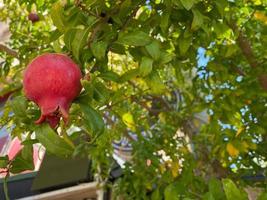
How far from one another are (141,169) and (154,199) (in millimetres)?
1066

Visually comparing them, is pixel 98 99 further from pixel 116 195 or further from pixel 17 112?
pixel 116 195

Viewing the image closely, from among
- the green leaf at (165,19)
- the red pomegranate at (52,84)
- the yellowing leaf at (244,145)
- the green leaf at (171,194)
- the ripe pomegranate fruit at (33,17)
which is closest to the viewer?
the red pomegranate at (52,84)

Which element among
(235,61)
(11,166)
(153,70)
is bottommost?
(11,166)

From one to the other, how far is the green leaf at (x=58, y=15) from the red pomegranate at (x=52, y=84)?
280mm

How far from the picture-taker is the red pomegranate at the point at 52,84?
1087mm

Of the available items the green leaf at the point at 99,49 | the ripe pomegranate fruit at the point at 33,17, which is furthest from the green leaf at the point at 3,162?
the ripe pomegranate fruit at the point at 33,17

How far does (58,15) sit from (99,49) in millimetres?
171

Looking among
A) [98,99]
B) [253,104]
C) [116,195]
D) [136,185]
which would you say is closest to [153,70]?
[98,99]

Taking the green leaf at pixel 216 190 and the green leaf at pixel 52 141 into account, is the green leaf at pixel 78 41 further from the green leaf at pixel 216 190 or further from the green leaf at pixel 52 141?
the green leaf at pixel 216 190

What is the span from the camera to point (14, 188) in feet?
16.1

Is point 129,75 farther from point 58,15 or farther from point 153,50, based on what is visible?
point 58,15

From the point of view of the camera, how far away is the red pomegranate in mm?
1087

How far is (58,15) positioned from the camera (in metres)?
1.40

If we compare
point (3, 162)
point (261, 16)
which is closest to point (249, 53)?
point (261, 16)
